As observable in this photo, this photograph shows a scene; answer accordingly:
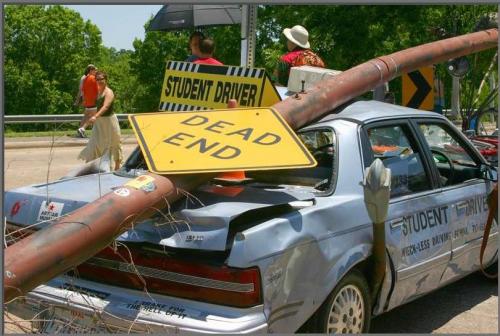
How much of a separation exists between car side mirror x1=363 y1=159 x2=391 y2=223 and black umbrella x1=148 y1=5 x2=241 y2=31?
239 inches

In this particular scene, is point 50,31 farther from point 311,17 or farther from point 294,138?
point 294,138

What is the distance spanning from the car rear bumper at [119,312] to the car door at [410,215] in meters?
1.34

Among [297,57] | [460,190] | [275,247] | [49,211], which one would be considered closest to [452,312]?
[460,190]

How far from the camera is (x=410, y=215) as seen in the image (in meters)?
4.64

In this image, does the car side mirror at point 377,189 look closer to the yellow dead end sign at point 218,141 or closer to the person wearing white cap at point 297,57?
the yellow dead end sign at point 218,141

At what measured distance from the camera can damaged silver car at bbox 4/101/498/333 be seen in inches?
142

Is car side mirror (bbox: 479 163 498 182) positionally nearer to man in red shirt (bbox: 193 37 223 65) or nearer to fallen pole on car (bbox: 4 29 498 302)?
fallen pole on car (bbox: 4 29 498 302)

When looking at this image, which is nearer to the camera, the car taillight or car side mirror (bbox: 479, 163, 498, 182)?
the car taillight

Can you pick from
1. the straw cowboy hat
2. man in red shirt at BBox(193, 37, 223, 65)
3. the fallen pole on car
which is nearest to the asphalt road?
the fallen pole on car

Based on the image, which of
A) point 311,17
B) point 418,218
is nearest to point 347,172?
point 418,218

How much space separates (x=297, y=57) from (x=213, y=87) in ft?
5.10

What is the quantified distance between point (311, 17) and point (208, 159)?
12.0m

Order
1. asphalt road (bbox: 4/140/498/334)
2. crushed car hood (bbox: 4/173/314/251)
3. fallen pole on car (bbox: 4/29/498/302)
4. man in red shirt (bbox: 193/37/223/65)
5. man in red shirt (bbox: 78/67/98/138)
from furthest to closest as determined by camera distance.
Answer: man in red shirt (bbox: 78/67/98/138) < man in red shirt (bbox: 193/37/223/65) < asphalt road (bbox: 4/140/498/334) < crushed car hood (bbox: 4/173/314/251) < fallen pole on car (bbox: 4/29/498/302)

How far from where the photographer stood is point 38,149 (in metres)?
17.7
